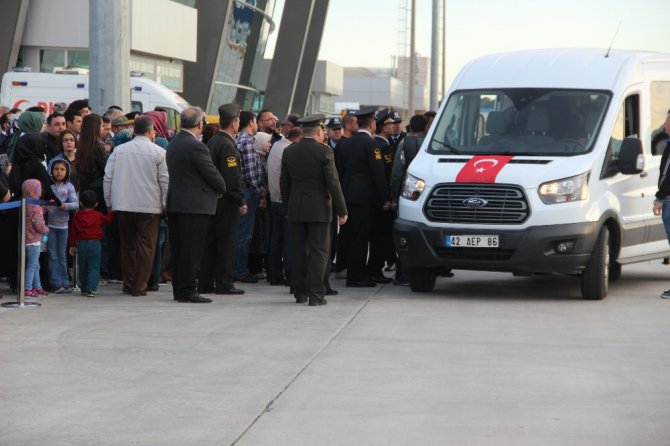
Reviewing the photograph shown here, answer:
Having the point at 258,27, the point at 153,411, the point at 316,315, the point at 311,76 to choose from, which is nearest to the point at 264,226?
the point at 316,315

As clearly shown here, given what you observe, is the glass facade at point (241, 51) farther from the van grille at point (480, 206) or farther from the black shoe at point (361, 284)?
the van grille at point (480, 206)

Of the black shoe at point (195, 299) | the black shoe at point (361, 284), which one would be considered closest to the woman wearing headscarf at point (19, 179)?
the black shoe at point (195, 299)

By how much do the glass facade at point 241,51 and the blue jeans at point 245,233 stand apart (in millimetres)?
30138

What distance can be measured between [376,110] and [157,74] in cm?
2584

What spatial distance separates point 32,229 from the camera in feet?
40.2

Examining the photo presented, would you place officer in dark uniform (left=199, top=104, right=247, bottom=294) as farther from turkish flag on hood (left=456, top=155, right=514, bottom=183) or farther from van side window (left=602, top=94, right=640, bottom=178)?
van side window (left=602, top=94, right=640, bottom=178)

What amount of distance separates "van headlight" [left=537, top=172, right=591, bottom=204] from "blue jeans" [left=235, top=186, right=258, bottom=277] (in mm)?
3384

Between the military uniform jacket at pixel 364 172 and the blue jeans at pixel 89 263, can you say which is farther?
the military uniform jacket at pixel 364 172

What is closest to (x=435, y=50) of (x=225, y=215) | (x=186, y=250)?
(x=225, y=215)

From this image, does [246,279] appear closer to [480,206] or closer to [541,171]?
[480,206]

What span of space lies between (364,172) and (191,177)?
7.80 feet

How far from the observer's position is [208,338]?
9992 millimetres

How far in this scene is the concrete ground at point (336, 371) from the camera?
22.3 feet

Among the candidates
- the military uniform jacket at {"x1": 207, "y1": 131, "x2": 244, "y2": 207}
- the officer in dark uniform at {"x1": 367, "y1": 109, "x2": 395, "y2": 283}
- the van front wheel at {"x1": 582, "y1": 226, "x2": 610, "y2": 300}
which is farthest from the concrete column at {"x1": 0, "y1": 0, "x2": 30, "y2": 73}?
the van front wheel at {"x1": 582, "y1": 226, "x2": 610, "y2": 300}
